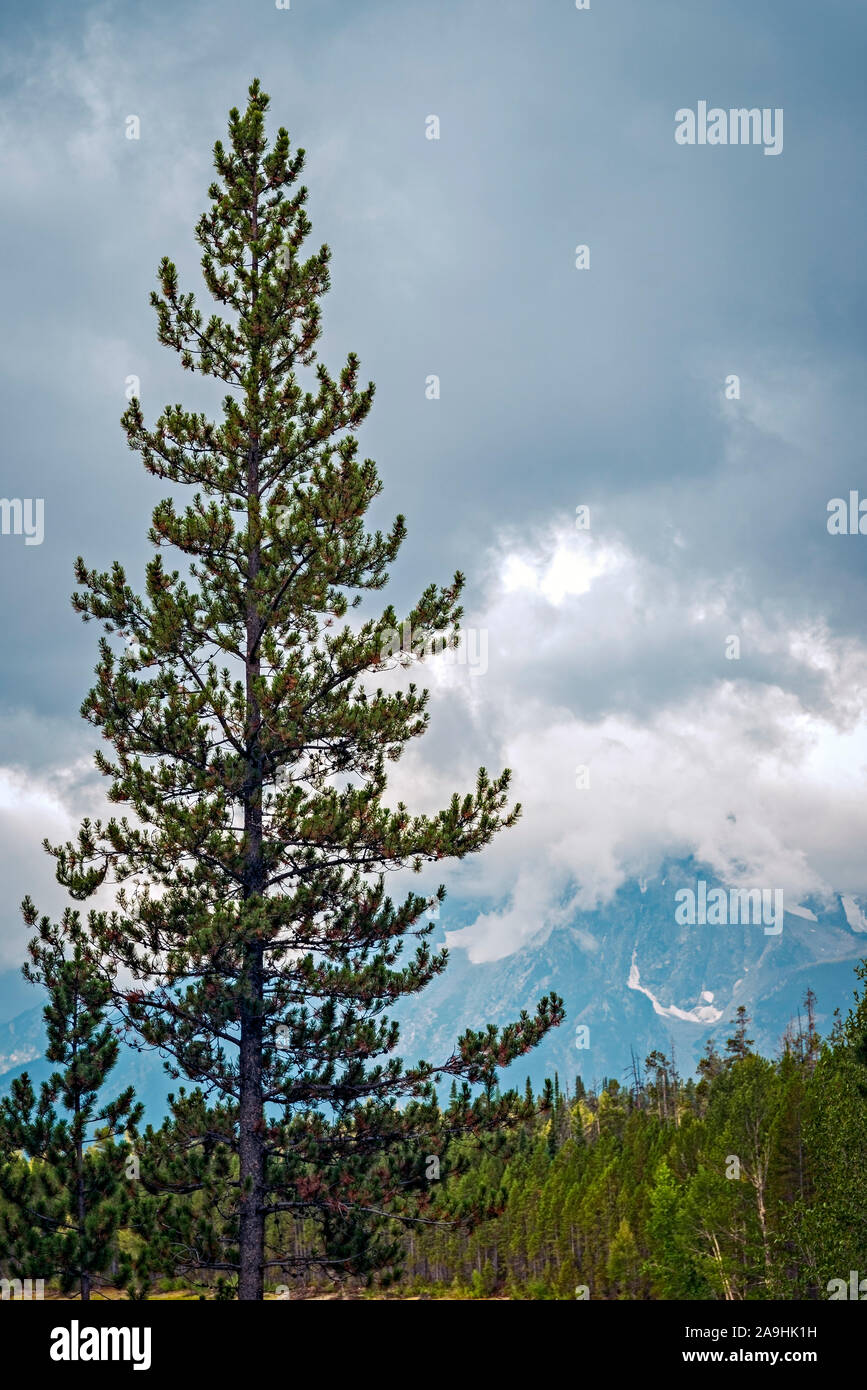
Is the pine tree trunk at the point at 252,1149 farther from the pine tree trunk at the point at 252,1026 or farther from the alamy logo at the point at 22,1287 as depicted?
the alamy logo at the point at 22,1287

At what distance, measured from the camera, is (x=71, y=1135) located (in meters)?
15.4

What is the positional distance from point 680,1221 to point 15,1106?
150 feet

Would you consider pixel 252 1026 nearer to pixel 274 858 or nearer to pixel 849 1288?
pixel 274 858

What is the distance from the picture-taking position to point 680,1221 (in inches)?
2031
